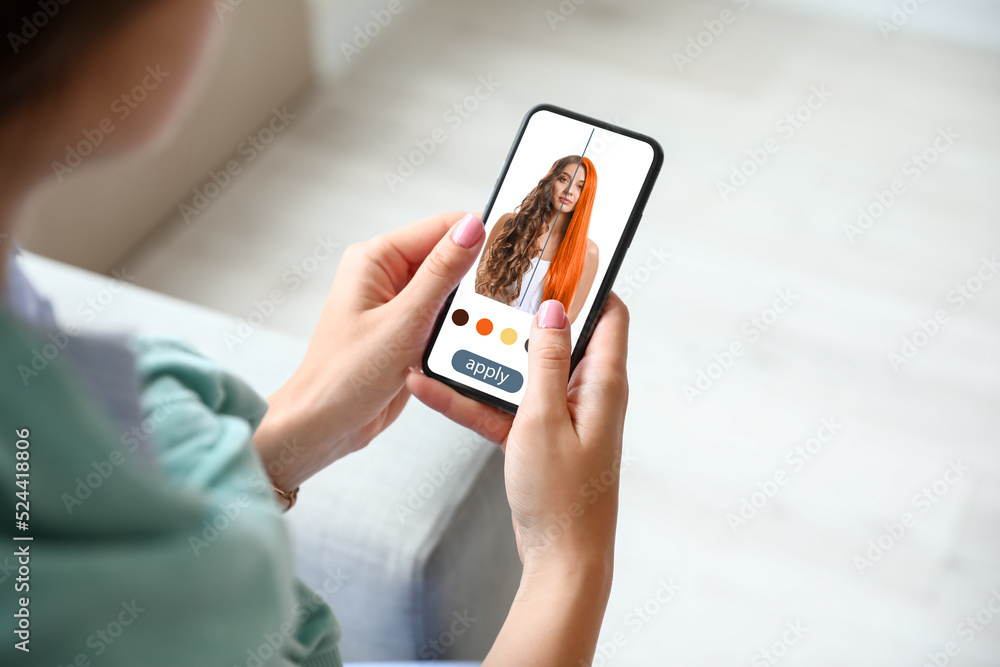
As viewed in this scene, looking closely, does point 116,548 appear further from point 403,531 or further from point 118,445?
point 403,531

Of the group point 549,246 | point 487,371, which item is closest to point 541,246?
Result: point 549,246

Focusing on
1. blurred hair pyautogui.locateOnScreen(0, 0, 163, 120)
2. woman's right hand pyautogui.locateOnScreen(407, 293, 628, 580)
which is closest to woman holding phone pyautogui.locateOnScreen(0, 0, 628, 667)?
blurred hair pyautogui.locateOnScreen(0, 0, 163, 120)

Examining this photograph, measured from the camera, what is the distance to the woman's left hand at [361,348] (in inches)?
29.2

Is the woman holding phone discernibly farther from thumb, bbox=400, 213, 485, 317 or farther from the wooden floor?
the wooden floor

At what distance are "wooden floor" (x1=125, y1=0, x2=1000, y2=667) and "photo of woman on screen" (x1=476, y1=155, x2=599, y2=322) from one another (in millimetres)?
613

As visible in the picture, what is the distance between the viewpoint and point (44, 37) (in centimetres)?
29

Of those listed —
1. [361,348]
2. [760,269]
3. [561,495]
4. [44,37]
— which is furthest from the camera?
[760,269]

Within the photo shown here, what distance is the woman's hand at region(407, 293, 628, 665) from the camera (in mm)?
593

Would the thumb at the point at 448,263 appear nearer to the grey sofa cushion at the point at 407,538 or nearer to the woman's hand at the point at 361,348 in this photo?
the woman's hand at the point at 361,348

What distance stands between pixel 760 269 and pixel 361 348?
3.45ft

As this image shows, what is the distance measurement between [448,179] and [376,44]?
535 millimetres

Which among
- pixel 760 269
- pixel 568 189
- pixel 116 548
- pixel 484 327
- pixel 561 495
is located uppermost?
pixel 760 269

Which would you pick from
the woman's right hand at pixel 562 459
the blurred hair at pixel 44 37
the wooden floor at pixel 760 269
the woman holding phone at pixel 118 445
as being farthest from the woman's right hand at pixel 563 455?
the wooden floor at pixel 760 269

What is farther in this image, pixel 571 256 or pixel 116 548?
pixel 571 256
